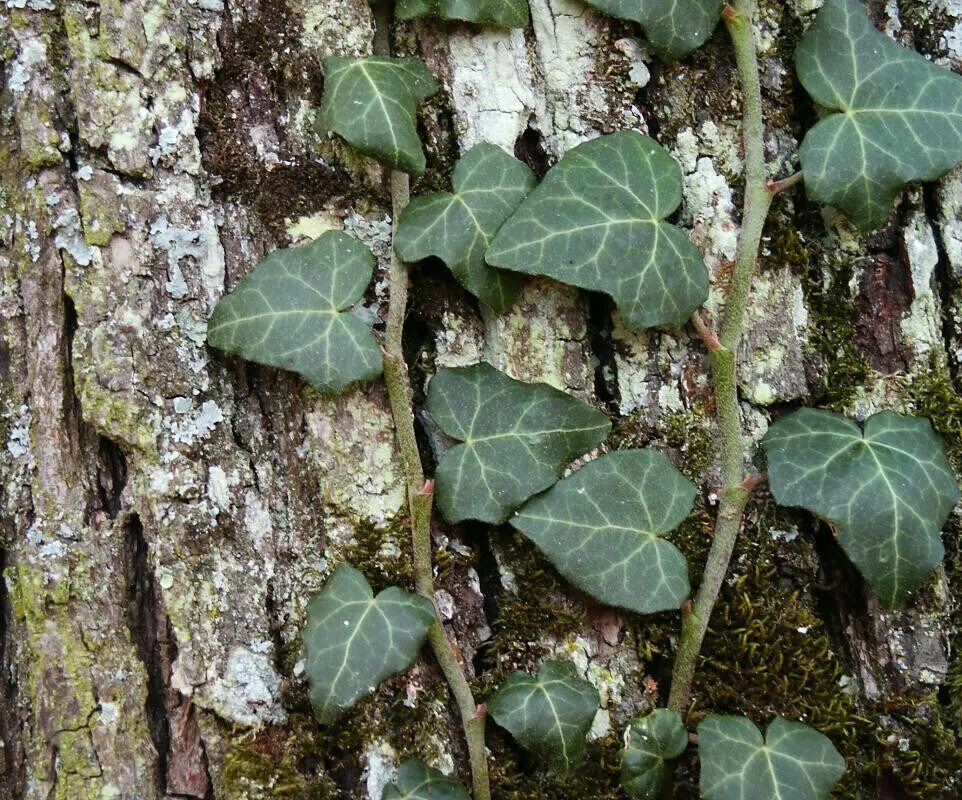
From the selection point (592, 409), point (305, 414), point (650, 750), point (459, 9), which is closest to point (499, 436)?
point (592, 409)

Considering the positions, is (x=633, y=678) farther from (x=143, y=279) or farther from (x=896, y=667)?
(x=143, y=279)

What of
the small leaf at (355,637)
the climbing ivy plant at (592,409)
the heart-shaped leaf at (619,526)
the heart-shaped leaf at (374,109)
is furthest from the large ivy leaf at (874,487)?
the heart-shaped leaf at (374,109)

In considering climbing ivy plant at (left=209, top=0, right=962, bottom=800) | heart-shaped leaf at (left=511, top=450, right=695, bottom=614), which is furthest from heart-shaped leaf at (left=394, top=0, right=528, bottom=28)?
heart-shaped leaf at (left=511, top=450, right=695, bottom=614)

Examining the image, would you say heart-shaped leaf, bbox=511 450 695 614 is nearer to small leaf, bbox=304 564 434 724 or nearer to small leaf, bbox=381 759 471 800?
small leaf, bbox=304 564 434 724

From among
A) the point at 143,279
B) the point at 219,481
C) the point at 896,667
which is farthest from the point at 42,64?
the point at 896,667

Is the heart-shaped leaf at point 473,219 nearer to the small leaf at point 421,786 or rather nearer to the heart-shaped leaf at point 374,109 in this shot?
the heart-shaped leaf at point 374,109

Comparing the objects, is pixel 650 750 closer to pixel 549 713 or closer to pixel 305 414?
pixel 549 713
